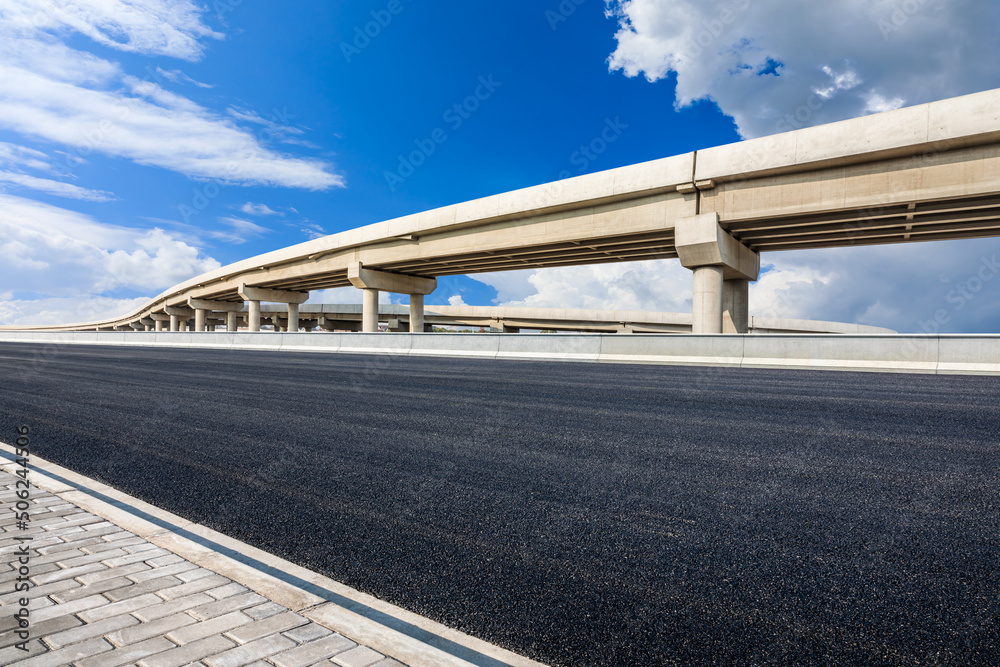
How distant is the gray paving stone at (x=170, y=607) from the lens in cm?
246

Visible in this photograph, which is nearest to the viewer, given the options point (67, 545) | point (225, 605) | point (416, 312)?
point (225, 605)

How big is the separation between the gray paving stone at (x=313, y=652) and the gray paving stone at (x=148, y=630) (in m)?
0.57

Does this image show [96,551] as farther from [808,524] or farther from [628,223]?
[628,223]

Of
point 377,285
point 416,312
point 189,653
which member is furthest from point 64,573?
point 416,312

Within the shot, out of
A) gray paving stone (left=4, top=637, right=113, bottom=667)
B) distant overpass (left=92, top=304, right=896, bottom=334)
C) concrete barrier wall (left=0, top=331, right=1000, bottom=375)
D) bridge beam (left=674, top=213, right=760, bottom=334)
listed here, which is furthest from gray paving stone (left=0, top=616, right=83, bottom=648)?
distant overpass (left=92, top=304, right=896, bottom=334)

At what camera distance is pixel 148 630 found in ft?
7.72

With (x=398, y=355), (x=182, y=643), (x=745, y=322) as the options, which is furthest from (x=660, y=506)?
(x=745, y=322)

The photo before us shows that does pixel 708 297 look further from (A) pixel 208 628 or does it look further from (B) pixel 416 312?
(B) pixel 416 312

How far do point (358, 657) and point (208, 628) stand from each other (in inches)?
28.6

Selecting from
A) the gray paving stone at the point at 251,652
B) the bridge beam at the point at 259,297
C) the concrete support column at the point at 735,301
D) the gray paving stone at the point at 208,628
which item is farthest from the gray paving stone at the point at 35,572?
the bridge beam at the point at 259,297

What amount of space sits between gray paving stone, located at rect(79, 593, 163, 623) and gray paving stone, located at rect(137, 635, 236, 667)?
0.47 metres

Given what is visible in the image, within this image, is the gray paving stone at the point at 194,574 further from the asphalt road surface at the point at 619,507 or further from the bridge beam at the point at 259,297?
the bridge beam at the point at 259,297

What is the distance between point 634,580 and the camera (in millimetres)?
2855

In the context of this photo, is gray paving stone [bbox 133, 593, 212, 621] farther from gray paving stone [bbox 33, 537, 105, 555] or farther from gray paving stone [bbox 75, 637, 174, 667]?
gray paving stone [bbox 33, 537, 105, 555]
